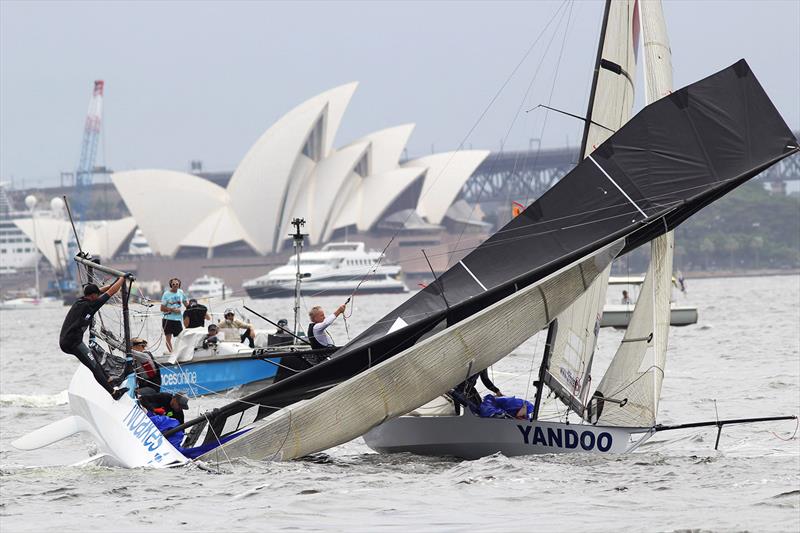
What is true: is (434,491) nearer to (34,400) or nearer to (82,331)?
(82,331)

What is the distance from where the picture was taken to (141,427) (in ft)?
31.2

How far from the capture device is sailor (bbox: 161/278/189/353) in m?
15.2

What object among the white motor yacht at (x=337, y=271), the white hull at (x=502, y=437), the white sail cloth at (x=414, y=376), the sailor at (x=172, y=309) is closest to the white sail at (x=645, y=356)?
the white hull at (x=502, y=437)

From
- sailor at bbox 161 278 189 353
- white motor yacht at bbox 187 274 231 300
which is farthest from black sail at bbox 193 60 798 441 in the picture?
white motor yacht at bbox 187 274 231 300

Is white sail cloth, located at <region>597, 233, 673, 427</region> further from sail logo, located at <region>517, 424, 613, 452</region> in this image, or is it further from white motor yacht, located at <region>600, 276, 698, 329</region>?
white motor yacht, located at <region>600, 276, 698, 329</region>

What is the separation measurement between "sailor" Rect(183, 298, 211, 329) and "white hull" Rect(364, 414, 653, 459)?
549 cm

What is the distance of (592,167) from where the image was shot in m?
10.0

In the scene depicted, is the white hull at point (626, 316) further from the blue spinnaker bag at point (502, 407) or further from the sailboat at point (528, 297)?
the sailboat at point (528, 297)

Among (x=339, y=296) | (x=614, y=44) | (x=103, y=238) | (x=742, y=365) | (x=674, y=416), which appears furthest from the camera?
(x=103, y=238)

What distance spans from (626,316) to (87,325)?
21.0 meters

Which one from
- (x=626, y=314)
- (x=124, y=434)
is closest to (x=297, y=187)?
(x=626, y=314)

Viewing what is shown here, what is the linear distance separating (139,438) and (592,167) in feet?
12.7

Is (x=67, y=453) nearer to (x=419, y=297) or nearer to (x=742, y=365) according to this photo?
(x=419, y=297)

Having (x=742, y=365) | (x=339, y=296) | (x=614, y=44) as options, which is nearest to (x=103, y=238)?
(x=339, y=296)
